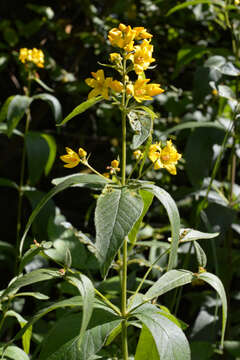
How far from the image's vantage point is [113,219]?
0.66 metres

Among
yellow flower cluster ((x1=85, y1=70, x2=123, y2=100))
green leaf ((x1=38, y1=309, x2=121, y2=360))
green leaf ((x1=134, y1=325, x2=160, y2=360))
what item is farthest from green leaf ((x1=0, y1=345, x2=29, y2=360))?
yellow flower cluster ((x1=85, y1=70, x2=123, y2=100))

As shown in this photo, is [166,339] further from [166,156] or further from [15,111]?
[15,111]

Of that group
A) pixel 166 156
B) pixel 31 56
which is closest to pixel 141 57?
pixel 166 156

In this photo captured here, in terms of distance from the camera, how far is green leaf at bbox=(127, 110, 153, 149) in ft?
2.54

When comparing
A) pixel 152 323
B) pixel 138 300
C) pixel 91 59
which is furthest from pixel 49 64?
pixel 152 323

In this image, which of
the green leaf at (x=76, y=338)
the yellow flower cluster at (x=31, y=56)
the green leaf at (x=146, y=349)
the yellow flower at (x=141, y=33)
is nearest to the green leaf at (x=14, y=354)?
the green leaf at (x=76, y=338)

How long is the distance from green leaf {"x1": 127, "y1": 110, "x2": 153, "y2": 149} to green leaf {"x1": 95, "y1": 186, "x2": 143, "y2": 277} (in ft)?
0.32

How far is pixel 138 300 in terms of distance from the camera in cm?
87

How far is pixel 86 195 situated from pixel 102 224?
1496 mm

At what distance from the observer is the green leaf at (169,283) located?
745mm

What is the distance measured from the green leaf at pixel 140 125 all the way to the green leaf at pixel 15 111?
0.73 metres

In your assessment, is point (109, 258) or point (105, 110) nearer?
point (109, 258)

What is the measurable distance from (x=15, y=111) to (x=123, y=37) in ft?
2.51

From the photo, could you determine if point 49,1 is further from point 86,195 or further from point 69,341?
point 69,341
